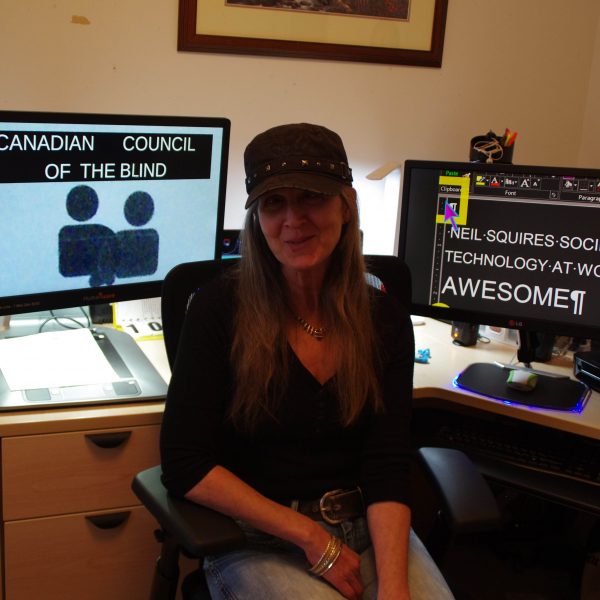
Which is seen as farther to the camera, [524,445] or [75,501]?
[524,445]

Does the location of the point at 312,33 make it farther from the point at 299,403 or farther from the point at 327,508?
the point at 327,508

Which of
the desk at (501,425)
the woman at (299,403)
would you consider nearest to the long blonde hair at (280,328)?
the woman at (299,403)

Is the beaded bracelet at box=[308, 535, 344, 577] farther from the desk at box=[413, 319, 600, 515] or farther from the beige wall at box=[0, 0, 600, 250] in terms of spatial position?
the beige wall at box=[0, 0, 600, 250]

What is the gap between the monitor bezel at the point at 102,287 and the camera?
5.24 ft

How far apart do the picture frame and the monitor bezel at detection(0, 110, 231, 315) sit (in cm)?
39

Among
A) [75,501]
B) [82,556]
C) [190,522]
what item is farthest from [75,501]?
[190,522]

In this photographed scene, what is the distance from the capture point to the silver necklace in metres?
1.52

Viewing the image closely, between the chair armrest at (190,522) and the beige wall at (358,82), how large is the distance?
3.43 feet

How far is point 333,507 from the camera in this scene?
146cm

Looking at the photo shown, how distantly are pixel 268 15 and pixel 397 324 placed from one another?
987 millimetres

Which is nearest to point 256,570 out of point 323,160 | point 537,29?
point 323,160

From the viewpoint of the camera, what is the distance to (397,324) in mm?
1569

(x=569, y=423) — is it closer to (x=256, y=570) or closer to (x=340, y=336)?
(x=340, y=336)

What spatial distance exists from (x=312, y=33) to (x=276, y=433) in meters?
1.19
